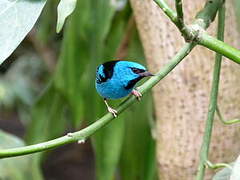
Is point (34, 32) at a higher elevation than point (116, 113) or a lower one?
lower

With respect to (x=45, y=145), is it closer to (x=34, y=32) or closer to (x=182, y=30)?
(x=182, y=30)

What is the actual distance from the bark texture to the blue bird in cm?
35

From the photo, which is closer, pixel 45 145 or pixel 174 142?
pixel 45 145

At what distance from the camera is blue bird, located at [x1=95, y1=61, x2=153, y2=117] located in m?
0.73

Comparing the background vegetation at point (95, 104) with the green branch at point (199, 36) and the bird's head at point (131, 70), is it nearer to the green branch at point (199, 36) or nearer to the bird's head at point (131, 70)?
the bird's head at point (131, 70)

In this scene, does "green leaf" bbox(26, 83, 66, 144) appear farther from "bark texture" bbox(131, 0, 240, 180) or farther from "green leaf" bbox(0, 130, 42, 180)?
"bark texture" bbox(131, 0, 240, 180)

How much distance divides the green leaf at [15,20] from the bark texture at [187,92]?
441mm

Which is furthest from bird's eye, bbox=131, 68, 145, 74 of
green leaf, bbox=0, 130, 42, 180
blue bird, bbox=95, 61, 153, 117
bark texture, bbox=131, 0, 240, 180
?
green leaf, bbox=0, 130, 42, 180

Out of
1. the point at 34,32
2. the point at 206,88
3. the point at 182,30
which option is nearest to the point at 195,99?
the point at 206,88

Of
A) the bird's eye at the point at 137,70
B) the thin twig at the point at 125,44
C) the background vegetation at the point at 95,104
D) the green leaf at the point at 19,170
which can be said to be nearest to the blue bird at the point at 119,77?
the bird's eye at the point at 137,70

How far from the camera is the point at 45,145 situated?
1.94ft

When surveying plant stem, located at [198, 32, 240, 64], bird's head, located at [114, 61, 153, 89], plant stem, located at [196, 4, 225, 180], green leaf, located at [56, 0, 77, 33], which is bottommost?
plant stem, located at [196, 4, 225, 180]

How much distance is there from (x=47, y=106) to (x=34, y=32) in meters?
1.29

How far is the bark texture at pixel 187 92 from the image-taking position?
109 cm
